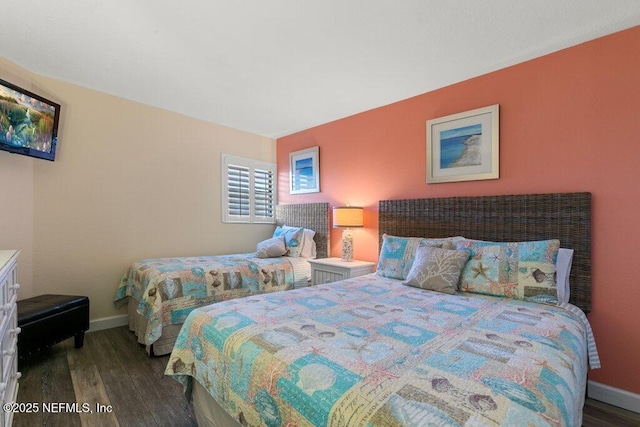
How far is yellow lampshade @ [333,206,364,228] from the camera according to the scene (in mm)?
3316

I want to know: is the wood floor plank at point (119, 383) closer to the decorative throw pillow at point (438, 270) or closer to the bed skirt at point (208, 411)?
the bed skirt at point (208, 411)

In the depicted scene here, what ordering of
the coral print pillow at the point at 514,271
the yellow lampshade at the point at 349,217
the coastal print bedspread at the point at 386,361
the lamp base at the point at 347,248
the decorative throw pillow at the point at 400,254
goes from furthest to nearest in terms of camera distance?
1. the lamp base at the point at 347,248
2. the yellow lampshade at the point at 349,217
3. the decorative throw pillow at the point at 400,254
4. the coral print pillow at the point at 514,271
5. the coastal print bedspread at the point at 386,361

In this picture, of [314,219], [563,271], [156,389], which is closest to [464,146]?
[563,271]

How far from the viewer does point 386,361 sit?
104 cm

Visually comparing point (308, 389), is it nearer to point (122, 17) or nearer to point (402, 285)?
point (402, 285)

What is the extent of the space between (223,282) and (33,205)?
195 centimetres

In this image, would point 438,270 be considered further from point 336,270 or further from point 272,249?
point 272,249

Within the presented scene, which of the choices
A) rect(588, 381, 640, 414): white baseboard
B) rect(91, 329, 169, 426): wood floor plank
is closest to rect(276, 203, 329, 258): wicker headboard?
rect(91, 329, 169, 426): wood floor plank

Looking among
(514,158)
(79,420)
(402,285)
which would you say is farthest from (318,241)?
(79,420)

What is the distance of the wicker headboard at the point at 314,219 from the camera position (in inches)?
152

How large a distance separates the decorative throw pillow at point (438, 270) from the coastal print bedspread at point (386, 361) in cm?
22

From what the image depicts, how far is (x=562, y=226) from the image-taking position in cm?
213

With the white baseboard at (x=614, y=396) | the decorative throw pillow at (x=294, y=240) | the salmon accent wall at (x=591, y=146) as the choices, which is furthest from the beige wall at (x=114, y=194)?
the white baseboard at (x=614, y=396)

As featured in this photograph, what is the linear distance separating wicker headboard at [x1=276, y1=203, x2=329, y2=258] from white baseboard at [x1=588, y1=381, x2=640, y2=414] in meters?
2.67
